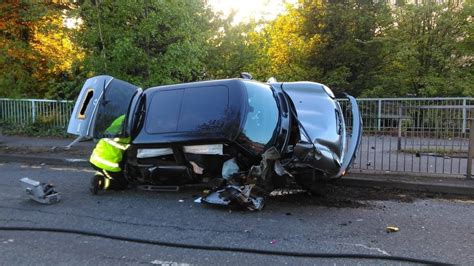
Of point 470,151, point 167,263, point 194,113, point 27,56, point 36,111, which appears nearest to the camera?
point 167,263

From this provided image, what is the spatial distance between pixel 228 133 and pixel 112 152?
2.05 m

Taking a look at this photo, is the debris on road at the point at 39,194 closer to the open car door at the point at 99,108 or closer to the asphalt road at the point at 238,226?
the asphalt road at the point at 238,226

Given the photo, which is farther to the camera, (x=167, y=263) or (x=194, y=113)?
(x=194, y=113)

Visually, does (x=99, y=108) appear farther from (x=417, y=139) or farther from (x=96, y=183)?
(x=417, y=139)

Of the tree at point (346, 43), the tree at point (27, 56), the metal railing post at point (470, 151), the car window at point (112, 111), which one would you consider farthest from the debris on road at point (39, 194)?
the tree at point (346, 43)

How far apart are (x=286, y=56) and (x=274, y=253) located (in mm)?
15017

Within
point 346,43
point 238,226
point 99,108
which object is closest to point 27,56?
point 99,108

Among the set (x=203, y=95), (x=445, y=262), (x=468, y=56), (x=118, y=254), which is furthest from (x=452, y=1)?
(x=118, y=254)

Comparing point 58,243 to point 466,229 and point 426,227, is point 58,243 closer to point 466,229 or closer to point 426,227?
point 426,227

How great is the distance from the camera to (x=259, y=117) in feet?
20.3

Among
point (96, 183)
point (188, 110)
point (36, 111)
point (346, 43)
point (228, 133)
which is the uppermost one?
point (346, 43)

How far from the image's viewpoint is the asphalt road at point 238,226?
4.52 meters

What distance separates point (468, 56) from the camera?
1628cm

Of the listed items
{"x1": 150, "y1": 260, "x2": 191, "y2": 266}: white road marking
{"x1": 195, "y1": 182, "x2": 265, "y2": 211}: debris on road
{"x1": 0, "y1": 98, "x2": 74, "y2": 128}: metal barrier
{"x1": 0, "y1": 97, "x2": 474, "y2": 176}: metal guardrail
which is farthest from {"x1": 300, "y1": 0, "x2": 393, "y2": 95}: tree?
{"x1": 150, "y1": 260, "x2": 191, "y2": 266}: white road marking
